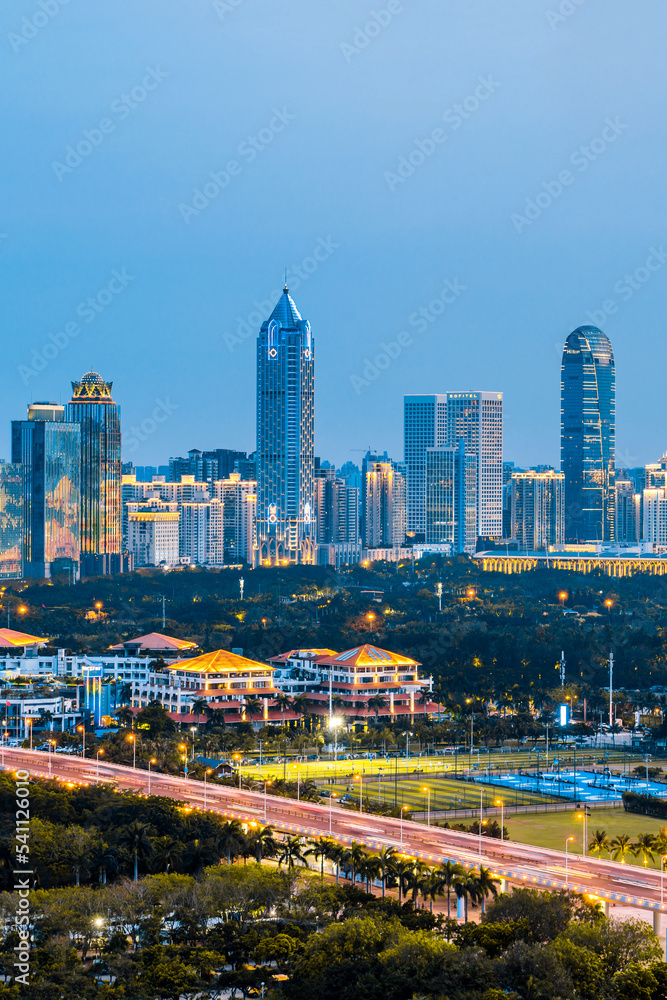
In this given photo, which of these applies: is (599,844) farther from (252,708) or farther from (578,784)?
(252,708)

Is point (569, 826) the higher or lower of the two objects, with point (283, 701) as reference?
lower

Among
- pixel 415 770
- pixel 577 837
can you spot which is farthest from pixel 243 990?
pixel 415 770

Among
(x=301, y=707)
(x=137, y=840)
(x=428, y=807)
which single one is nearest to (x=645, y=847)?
(x=428, y=807)

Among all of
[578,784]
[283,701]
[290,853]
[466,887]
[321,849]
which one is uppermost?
[283,701]

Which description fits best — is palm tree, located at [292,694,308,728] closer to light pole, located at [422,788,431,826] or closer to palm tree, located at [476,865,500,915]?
light pole, located at [422,788,431,826]

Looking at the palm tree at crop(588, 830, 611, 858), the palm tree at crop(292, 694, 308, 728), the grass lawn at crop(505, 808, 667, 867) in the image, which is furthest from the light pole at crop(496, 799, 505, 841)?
the palm tree at crop(292, 694, 308, 728)

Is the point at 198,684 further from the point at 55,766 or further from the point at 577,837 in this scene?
the point at 577,837
